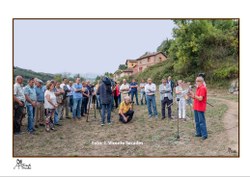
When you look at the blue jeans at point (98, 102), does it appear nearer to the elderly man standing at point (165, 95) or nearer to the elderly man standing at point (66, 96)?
the elderly man standing at point (66, 96)

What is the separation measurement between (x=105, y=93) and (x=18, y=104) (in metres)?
1.99

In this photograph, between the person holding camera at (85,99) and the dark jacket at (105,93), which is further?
the person holding camera at (85,99)

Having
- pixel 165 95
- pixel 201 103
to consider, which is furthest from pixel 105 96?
pixel 201 103

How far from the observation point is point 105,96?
7477 millimetres

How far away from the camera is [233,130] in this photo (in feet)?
21.6

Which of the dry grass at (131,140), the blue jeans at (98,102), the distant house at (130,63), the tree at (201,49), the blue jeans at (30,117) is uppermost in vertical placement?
the tree at (201,49)

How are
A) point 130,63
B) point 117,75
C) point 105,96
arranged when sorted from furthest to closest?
point 105,96
point 117,75
point 130,63

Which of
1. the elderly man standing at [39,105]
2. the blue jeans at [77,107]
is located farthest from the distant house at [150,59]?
the elderly man standing at [39,105]

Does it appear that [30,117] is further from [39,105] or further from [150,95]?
[150,95]

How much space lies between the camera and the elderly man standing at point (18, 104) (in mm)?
6566

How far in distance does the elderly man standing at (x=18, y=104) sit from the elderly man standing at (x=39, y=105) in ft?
1.41

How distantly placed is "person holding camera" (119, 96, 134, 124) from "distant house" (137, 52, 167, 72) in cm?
109

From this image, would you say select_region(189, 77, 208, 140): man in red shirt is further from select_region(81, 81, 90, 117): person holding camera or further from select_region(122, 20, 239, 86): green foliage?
select_region(81, 81, 90, 117): person holding camera
